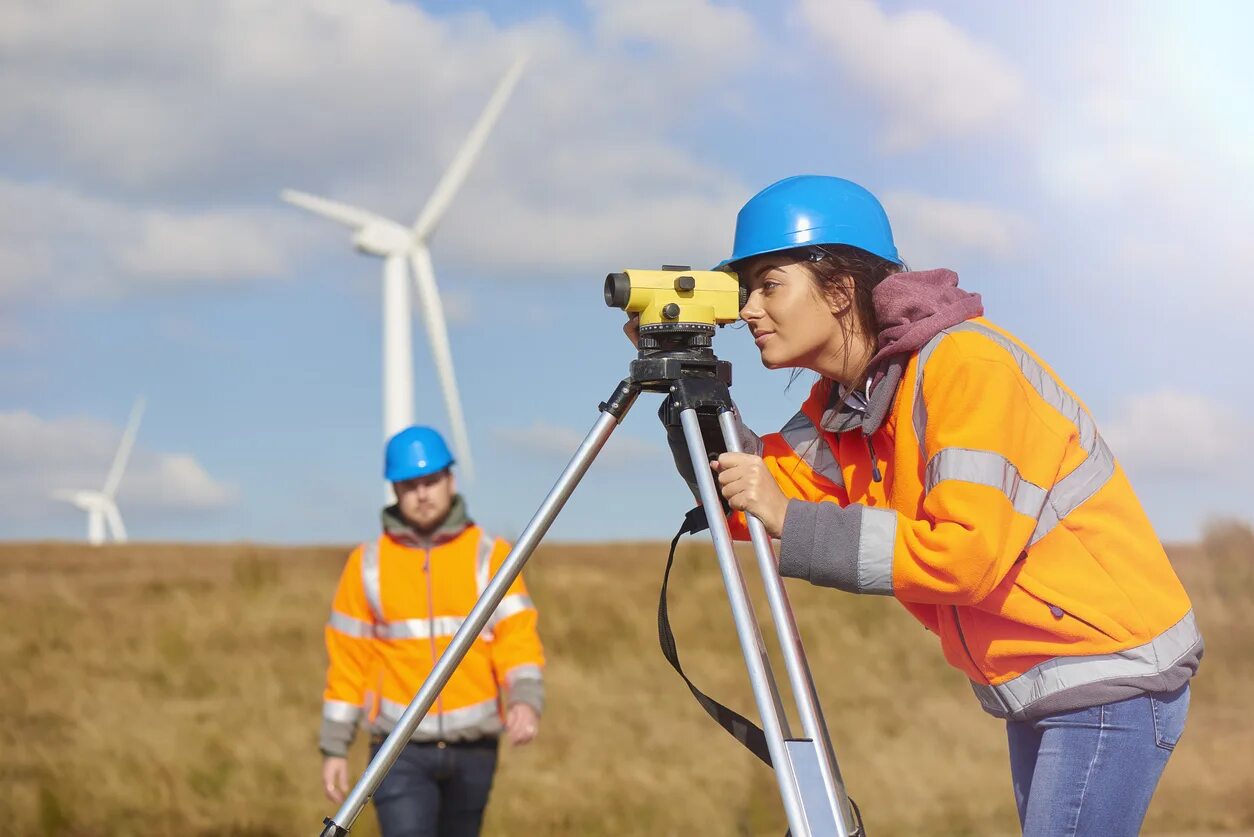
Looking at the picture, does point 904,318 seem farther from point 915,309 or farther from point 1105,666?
point 1105,666

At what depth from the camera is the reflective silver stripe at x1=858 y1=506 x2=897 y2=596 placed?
2596 mm

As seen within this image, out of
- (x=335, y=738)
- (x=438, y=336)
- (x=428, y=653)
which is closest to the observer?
(x=428, y=653)

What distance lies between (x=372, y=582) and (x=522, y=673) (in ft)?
2.25

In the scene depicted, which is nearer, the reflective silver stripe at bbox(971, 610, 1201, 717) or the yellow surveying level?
the reflective silver stripe at bbox(971, 610, 1201, 717)

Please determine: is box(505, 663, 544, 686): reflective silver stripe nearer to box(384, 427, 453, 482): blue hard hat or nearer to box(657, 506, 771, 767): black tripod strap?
box(384, 427, 453, 482): blue hard hat

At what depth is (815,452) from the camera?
10.5 feet

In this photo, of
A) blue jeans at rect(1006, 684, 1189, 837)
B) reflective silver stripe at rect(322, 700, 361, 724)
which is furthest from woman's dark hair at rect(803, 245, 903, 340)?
reflective silver stripe at rect(322, 700, 361, 724)

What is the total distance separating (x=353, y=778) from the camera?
9453 millimetres

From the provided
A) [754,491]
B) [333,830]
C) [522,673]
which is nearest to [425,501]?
[522,673]

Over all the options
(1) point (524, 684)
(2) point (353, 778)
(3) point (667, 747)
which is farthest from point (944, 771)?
(1) point (524, 684)

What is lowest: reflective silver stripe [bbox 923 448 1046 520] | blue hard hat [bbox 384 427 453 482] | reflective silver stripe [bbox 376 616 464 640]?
reflective silver stripe [bbox 923 448 1046 520]

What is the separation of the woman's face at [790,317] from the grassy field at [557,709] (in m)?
6.66

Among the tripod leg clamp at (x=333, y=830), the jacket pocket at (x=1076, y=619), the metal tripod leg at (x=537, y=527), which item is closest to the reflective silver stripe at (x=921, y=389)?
the jacket pocket at (x=1076, y=619)

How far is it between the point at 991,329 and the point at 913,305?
0.16 metres
